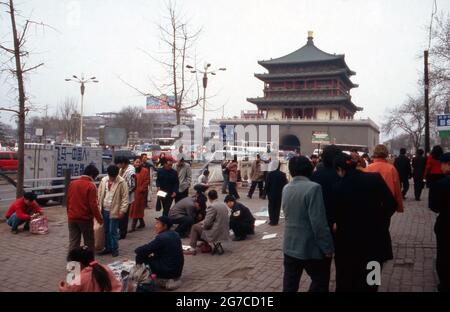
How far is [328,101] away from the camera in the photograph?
162 ft

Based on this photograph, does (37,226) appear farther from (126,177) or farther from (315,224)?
(315,224)

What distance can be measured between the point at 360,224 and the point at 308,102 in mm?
48656

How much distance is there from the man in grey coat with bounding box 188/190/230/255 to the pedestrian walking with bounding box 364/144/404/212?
289 centimetres

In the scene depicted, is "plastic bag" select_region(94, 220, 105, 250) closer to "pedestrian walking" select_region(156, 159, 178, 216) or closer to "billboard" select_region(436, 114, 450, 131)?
"pedestrian walking" select_region(156, 159, 178, 216)

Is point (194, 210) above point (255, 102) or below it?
below

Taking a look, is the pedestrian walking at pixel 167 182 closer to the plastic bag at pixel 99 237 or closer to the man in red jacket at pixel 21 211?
the plastic bag at pixel 99 237

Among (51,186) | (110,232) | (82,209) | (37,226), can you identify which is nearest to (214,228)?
(110,232)

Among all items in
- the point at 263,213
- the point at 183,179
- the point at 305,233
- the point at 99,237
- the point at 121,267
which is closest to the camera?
the point at 305,233

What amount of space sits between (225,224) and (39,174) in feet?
28.8

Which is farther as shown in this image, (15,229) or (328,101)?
(328,101)

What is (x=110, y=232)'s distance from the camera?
22.9ft
